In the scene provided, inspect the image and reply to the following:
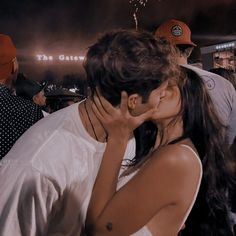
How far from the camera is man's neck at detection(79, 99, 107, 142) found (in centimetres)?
182

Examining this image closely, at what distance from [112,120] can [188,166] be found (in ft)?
1.33

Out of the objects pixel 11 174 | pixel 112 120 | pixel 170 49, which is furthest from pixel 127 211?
pixel 170 49

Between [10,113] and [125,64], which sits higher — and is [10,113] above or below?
below

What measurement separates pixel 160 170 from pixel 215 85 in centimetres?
201

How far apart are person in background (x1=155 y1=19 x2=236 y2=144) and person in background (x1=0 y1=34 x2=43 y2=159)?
138 centimetres

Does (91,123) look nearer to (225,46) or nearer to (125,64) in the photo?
(125,64)

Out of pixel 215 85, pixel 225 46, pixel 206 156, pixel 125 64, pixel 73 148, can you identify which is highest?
pixel 125 64

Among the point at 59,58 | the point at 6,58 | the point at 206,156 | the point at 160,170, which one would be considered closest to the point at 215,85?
the point at 206,156

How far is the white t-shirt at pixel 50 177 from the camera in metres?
1.55

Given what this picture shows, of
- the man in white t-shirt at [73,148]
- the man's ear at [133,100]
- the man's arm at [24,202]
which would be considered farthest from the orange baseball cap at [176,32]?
the man's arm at [24,202]

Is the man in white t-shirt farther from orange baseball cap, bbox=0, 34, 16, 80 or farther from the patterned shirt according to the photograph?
orange baseball cap, bbox=0, 34, 16, 80

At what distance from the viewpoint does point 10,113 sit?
2.31 m

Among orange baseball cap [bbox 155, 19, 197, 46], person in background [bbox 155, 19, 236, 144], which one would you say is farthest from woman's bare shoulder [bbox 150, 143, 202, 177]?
orange baseball cap [bbox 155, 19, 197, 46]

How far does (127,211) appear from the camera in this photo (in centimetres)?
177
